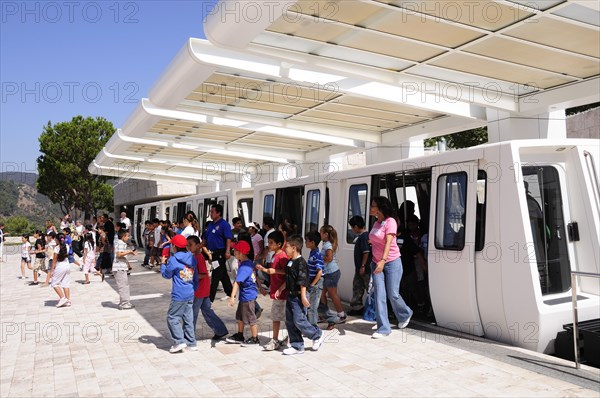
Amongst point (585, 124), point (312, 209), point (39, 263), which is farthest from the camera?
point (585, 124)

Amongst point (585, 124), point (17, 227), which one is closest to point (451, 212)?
point (585, 124)

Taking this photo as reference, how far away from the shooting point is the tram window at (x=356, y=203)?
9.80 m

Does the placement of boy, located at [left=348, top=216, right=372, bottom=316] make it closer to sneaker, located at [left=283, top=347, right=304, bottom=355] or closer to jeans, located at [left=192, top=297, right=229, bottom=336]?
sneaker, located at [left=283, top=347, right=304, bottom=355]

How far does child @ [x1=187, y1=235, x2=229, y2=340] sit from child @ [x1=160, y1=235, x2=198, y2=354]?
→ 12 centimetres

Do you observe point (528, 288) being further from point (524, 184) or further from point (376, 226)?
point (376, 226)

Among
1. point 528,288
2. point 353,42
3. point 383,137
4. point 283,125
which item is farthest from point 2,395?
point 383,137

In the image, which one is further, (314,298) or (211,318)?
(211,318)

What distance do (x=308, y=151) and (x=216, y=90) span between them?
904 centimetres

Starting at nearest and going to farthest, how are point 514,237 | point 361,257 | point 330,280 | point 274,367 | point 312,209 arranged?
point 274,367
point 514,237
point 330,280
point 361,257
point 312,209

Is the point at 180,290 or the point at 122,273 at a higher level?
the point at 180,290

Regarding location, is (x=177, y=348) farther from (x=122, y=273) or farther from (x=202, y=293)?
(x=122, y=273)

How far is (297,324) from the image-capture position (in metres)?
6.80

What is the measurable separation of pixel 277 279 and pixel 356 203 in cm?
343

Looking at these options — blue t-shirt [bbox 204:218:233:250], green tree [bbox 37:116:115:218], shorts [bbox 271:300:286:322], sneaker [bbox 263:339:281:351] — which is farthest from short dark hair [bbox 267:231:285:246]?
green tree [bbox 37:116:115:218]
